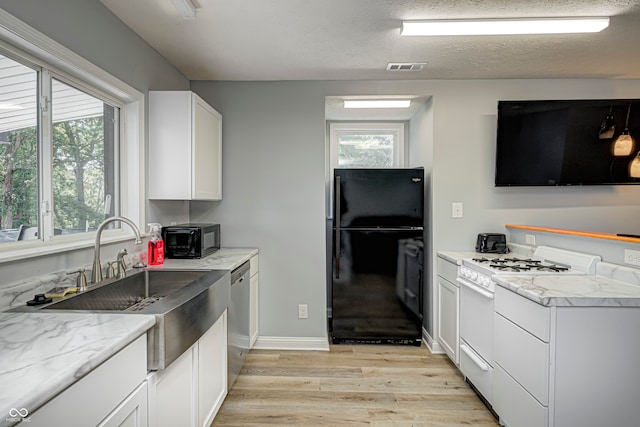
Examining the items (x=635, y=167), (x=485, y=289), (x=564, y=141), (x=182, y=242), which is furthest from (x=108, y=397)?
(x=635, y=167)

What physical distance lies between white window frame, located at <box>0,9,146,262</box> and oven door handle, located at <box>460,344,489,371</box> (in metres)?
2.30

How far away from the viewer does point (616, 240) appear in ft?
6.19

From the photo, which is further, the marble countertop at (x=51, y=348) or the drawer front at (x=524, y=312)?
→ the drawer front at (x=524, y=312)

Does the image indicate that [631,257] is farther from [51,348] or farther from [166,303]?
[51,348]

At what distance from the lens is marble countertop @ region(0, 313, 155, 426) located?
74 cm

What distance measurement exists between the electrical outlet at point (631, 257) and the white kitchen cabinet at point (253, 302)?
93.4 inches

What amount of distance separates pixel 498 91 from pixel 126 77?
2.89 m

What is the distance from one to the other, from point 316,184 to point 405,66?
3.94 ft

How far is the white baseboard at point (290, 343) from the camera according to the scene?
10.2 feet

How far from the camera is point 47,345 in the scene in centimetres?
96

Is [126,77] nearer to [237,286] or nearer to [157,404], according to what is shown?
[237,286]

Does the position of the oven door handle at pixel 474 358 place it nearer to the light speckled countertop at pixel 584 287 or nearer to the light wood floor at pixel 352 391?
the light wood floor at pixel 352 391

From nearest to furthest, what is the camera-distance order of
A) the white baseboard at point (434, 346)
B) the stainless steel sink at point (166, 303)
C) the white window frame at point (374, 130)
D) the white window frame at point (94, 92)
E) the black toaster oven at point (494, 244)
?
1. the stainless steel sink at point (166, 303)
2. the white window frame at point (94, 92)
3. the black toaster oven at point (494, 244)
4. the white baseboard at point (434, 346)
5. the white window frame at point (374, 130)

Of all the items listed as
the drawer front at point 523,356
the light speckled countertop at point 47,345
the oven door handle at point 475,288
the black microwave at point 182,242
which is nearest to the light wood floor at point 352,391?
the drawer front at point 523,356
